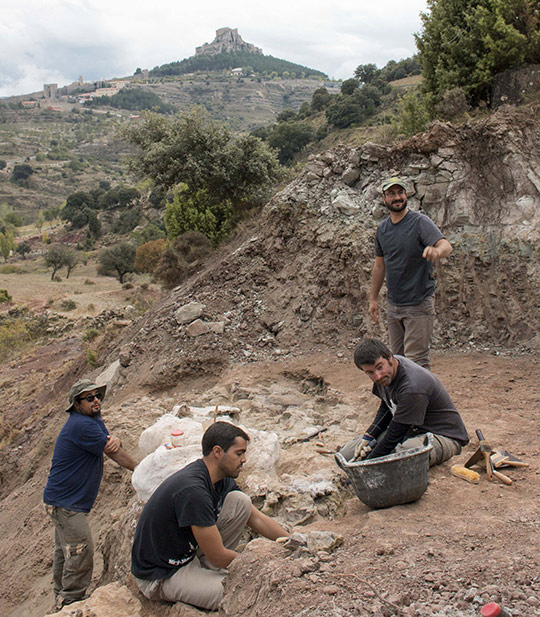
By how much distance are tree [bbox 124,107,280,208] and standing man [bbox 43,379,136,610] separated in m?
8.39

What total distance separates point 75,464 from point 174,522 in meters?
1.61

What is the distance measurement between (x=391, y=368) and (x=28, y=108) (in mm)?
162267

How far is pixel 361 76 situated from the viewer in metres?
53.1

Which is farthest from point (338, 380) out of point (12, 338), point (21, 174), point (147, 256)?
point (21, 174)

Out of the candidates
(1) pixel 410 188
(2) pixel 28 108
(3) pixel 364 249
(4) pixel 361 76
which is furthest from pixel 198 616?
(2) pixel 28 108

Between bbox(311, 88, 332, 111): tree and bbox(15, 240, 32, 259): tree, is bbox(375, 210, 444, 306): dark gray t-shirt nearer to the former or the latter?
bbox(15, 240, 32, 259): tree

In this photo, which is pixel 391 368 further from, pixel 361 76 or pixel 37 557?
pixel 361 76

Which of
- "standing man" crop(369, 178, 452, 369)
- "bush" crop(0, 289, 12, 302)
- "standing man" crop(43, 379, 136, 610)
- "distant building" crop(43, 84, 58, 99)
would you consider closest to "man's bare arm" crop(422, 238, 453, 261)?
"standing man" crop(369, 178, 452, 369)

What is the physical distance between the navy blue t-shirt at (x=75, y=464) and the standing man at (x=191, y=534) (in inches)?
50.0

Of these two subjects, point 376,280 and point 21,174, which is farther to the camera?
point 21,174

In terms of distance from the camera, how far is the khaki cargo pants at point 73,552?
13.2 feet

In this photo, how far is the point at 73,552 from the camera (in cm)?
402

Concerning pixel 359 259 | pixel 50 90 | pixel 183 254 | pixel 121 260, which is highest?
pixel 50 90

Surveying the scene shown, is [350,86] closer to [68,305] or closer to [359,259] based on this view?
[68,305]
